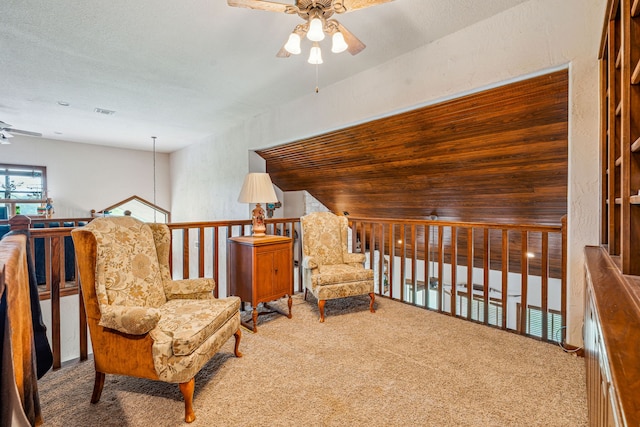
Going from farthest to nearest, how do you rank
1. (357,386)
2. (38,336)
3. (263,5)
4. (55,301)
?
(55,301) < (357,386) < (263,5) < (38,336)

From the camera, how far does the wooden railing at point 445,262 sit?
2367 mm

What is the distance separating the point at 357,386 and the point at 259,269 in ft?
4.41

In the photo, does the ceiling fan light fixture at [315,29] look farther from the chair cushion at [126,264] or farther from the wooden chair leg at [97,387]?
the wooden chair leg at [97,387]

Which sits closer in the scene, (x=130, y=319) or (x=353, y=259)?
(x=130, y=319)

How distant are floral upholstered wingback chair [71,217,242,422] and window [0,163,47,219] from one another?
573 centimetres

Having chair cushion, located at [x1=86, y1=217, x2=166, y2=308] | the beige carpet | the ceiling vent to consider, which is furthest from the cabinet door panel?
the ceiling vent

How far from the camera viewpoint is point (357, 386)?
190 centimetres

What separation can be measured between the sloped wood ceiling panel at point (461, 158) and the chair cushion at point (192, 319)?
250cm

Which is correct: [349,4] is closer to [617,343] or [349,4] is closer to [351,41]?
[351,41]

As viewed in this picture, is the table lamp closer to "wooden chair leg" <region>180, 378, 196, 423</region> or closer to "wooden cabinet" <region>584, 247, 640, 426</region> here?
"wooden chair leg" <region>180, 378, 196, 423</region>

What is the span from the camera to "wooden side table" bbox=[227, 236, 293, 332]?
2807 millimetres

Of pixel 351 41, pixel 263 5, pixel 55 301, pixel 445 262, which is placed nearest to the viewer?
pixel 263 5

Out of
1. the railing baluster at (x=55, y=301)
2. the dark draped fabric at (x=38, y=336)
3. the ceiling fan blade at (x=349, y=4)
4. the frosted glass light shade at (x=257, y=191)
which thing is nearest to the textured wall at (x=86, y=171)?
the railing baluster at (x=55, y=301)

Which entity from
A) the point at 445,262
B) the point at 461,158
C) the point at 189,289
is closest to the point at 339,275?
the point at 189,289
